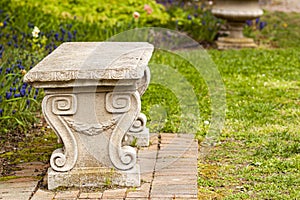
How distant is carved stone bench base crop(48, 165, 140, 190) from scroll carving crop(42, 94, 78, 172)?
0.06m

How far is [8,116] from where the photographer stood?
5.13 meters

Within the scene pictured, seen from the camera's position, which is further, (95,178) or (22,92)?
(22,92)

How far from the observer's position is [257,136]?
5.25m

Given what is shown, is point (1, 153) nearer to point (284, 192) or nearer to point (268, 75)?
point (284, 192)

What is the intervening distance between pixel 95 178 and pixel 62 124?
406 millimetres

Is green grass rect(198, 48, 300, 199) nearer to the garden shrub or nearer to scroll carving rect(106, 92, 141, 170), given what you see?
scroll carving rect(106, 92, 141, 170)

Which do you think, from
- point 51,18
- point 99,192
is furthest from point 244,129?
point 51,18

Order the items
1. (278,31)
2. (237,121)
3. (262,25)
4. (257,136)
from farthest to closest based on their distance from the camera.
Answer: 1. (278,31)
2. (262,25)
3. (237,121)
4. (257,136)

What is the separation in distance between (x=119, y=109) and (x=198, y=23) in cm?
590

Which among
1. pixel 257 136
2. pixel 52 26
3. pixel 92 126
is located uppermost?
pixel 92 126

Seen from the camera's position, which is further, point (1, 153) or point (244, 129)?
point (244, 129)

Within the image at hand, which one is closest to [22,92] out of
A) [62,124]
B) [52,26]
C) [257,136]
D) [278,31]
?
[62,124]

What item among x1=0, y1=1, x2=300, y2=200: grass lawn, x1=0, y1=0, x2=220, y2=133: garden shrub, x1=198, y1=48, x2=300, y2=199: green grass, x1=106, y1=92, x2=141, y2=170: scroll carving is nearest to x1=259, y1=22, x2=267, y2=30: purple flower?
x1=0, y1=0, x2=220, y2=133: garden shrub

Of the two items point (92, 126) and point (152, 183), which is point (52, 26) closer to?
point (92, 126)
